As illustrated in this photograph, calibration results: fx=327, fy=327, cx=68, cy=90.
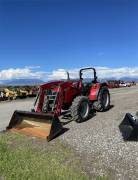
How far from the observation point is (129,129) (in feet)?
30.4

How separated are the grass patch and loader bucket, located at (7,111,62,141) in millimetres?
542

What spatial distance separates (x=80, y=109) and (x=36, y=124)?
218cm

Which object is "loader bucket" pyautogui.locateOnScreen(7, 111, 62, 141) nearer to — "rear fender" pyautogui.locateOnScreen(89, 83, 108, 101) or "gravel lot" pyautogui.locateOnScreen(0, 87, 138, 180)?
"gravel lot" pyautogui.locateOnScreen(0, 87, 138, 180)

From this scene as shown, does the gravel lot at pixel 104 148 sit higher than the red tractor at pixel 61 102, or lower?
lower

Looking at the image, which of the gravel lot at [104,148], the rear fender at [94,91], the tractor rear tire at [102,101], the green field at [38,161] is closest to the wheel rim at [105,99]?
the tractor rear tire at [102,101]

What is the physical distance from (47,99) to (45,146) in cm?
350

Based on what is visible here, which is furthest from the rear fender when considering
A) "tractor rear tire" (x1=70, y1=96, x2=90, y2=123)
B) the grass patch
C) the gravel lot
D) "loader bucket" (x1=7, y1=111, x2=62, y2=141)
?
the grass patch

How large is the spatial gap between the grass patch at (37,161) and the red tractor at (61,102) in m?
1.08

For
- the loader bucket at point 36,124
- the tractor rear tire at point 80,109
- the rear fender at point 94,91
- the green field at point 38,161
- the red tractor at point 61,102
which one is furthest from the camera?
the rear fender at point 94,91

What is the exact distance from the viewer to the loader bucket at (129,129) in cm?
852

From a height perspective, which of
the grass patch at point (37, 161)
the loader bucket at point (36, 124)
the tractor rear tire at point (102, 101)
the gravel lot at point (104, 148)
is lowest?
the grass patch at point (37, 161)

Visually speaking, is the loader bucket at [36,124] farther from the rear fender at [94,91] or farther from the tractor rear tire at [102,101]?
the tractor rear tire at [102,101]

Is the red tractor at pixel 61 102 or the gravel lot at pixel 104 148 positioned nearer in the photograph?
the gravel lot at pixel 104 148

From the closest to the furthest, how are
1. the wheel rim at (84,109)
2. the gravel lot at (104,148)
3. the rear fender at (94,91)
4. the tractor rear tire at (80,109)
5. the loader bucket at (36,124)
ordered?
the gravel lot at (104,148), the loader bucket at (36,124), the tractor rear tire at (80,109), the wheel rim at (84,109), the rear fender at (94,91)
